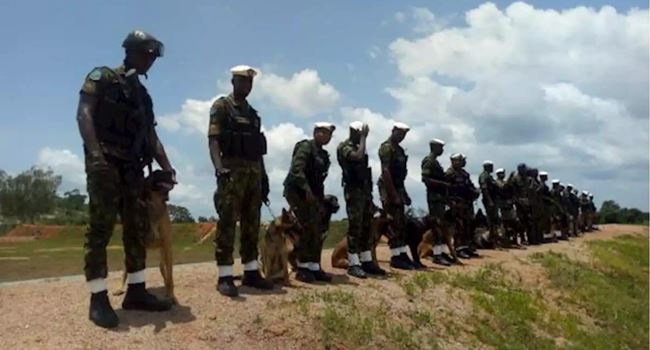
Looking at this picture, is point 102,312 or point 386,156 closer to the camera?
point 102,312

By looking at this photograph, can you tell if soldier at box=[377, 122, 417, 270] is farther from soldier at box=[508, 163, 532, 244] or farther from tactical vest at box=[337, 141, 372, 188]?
soldier at box=[508, 163, 532, 244]

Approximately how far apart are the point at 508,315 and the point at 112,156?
19.8 ft

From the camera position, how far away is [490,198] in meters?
Result: 17.7

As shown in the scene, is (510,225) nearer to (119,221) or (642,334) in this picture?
(642,334)

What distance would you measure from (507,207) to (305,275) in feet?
35.0

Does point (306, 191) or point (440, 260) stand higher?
A: point (306, 191)

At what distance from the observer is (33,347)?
5.99 metres

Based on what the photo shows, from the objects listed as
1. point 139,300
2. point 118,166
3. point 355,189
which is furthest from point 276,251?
point 118,166

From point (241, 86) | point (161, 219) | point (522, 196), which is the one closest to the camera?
point (161, 219)

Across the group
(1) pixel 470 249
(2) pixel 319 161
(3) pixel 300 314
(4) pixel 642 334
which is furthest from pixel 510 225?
(3) pixel 300 314

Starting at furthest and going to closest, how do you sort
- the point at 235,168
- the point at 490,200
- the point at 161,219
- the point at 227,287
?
the point at 490,200 → the point at 235,168 → the point at 227,287 → the point at 161,219

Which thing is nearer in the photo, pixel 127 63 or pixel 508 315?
pixel 127 63

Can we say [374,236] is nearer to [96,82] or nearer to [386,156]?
[386,156]

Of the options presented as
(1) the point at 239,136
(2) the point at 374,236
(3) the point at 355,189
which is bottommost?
(2) the point at 374,236
